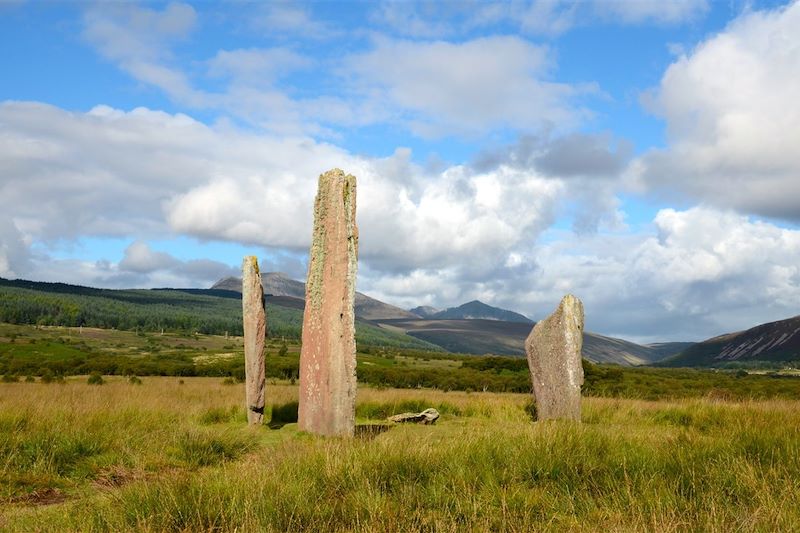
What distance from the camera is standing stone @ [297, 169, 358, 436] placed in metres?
11.2

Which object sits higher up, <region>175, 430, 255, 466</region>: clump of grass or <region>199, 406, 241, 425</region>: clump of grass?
<region>175, 430, 255, 466</region>: clump of grass

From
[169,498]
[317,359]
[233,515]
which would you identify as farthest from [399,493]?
[317,359]

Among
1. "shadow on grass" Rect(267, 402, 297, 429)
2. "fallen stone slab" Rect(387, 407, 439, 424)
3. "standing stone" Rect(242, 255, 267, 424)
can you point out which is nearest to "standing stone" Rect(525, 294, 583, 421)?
"fallen stone slab" Rect(387, 407, 439, 424)

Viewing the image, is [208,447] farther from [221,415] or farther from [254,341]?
[221,415]

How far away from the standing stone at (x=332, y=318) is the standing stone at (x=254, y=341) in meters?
1.78

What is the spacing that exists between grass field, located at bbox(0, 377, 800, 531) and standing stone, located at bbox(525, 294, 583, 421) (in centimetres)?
374

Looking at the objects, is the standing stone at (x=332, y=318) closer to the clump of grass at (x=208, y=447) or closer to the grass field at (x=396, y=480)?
the grass field at (x=396, y=480)

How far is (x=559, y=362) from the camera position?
1390cm

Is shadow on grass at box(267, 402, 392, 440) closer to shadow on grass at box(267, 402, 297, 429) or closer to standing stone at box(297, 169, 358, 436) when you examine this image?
shadow on grass at box(267, 402, 297, 429)

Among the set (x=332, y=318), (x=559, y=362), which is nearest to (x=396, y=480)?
(x=332, y=318)

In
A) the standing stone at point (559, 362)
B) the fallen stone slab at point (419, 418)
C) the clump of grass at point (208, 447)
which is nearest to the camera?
the clump of grass at point (208, 447)

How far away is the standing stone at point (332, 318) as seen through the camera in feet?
36.8

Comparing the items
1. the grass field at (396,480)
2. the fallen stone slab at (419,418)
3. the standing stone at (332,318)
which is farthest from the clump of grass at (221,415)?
the fallen stone slab at (419,418)

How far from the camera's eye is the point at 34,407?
11.4 metres
